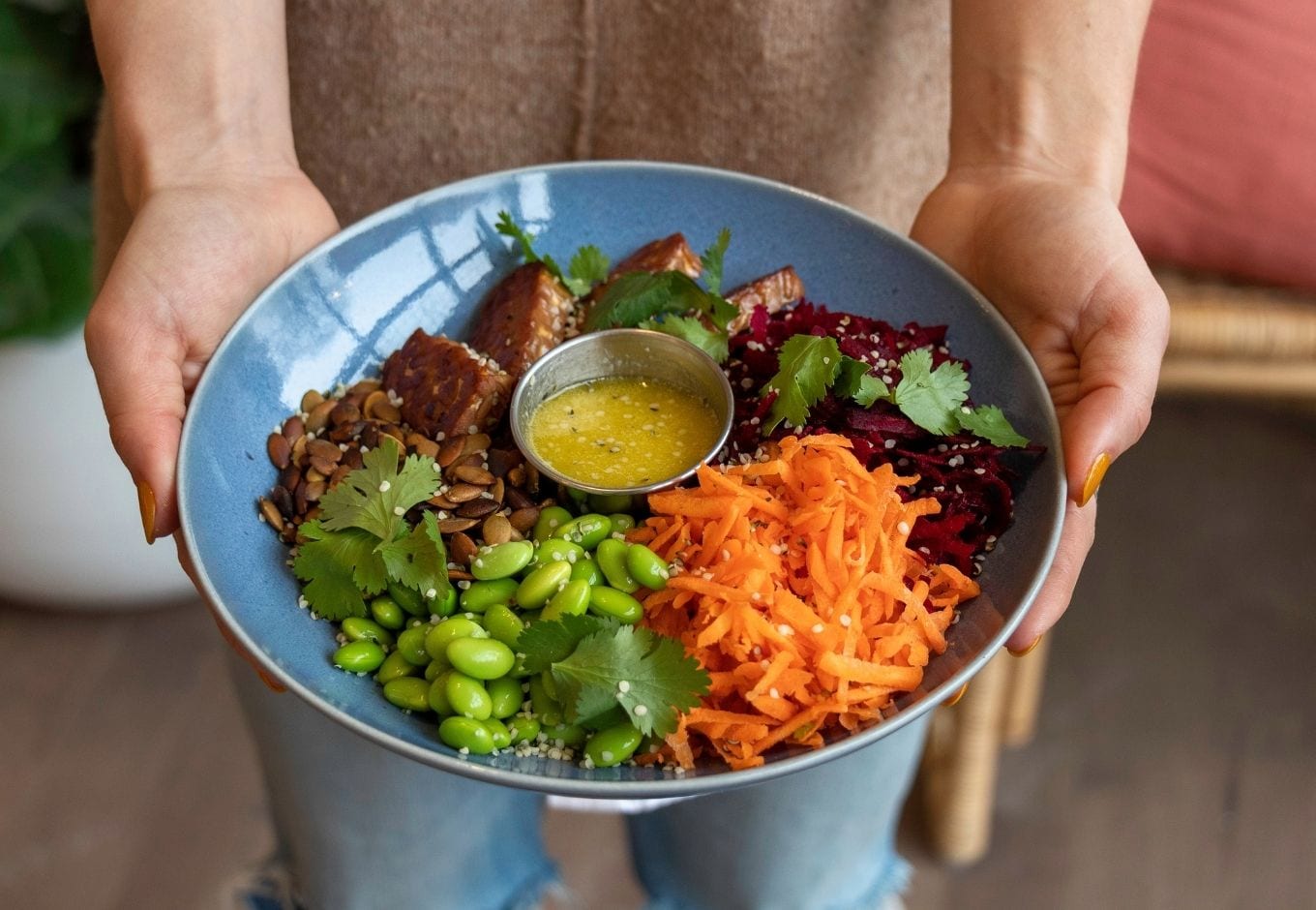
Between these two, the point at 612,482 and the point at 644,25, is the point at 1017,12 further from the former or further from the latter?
the point at 612,482

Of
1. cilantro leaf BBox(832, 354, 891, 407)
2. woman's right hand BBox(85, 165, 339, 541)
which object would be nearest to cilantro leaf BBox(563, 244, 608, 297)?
woman's right hand BBox(85, 165, 339, 541)

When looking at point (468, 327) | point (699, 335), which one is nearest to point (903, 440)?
point (699, 335)

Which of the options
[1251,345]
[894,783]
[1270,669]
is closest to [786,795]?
[894,783]

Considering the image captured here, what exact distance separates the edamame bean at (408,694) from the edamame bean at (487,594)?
0.13 meters

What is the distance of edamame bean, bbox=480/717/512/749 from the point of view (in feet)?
5.52

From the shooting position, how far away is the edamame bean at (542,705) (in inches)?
68.6

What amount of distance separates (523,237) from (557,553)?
701 mm

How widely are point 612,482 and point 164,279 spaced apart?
0.78 meters

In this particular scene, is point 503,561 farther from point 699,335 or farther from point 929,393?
point 929,393

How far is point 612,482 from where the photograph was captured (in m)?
2.08

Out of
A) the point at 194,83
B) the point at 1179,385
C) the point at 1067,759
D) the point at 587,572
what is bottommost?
the point at 1067,759

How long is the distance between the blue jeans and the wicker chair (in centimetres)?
66

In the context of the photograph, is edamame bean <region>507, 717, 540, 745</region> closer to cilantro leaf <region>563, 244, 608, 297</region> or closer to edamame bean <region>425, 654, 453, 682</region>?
edamame bean <region>425, 654, 453, 682</region>

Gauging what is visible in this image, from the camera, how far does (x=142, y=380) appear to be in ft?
6.34
